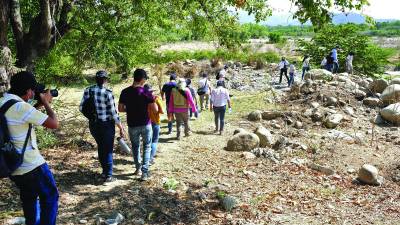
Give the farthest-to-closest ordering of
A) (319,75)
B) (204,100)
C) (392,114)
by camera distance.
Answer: (319,75), (204,100), (392,114)

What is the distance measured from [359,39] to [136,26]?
17605 millimetres

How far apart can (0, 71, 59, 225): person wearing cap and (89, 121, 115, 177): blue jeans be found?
2219 mm

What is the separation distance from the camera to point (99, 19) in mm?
11219

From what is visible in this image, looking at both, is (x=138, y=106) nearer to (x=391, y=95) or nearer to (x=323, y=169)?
(x=323, y=169)

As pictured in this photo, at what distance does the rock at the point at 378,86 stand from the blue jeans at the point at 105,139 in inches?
508

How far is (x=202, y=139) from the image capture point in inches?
431

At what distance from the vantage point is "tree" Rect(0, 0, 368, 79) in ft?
24.7

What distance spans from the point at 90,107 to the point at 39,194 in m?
2.52

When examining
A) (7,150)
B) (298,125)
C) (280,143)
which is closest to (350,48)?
(298,125)

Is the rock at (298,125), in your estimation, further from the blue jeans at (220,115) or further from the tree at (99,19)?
the tree at (99,19)

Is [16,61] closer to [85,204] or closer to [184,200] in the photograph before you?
[85,204]

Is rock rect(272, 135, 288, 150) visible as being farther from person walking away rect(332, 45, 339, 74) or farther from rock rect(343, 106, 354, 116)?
person walking away rect(332, 45, 339, 74)

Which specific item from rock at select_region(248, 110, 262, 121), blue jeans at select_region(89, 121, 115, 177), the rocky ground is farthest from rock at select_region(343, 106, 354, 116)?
blue jeans at select_region(89, 121, 115, 177)

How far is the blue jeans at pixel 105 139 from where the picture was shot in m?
6.64
